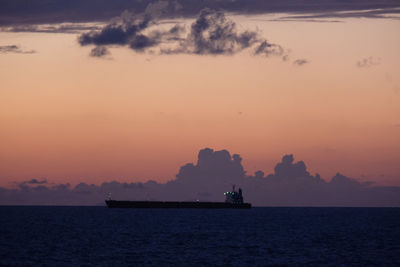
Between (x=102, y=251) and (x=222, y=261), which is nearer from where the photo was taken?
(x=222, y=261)

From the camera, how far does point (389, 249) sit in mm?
104688

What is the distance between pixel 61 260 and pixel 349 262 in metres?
37.5

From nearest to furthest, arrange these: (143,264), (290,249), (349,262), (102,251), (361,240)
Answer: (143,264) → (349,262) → (102,251) → (290,249) → (361,240)

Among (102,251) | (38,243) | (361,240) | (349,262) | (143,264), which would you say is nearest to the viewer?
(143,264)

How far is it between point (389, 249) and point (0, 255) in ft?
195

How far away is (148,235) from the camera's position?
431ft

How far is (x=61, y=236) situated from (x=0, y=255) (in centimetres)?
3759

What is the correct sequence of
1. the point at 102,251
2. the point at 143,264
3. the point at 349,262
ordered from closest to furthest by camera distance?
the point at 143,264, the point at 349,262, the point at 102,251

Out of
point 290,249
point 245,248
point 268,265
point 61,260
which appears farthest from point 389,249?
point 61,260

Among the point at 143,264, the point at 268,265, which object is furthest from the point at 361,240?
the point at 143,264

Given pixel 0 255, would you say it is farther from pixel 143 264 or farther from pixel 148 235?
pixel 148 235

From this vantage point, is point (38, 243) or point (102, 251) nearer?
point (102, 251)

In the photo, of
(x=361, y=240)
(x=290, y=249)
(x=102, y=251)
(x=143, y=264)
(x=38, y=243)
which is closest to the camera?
(x=143, y=264)

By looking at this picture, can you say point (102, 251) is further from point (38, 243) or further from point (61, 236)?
point (61, 236)
